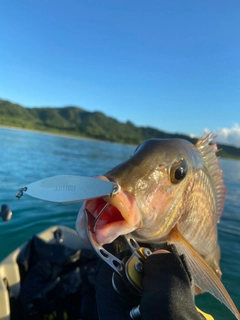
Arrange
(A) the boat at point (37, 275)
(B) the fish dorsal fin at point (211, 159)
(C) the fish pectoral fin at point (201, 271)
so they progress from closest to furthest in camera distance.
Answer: (C) the fish pectoral fin at point (201, 271), (B) the fish dorsal fin at point (211, 159), (A) the boat at point (37, 275)

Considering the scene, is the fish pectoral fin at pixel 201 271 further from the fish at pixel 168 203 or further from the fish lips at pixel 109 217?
Result: the fish lips at pixel 109 217

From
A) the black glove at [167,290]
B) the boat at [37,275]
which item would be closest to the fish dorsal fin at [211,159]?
the black glove at [167,290]

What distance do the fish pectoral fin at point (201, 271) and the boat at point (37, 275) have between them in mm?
1614

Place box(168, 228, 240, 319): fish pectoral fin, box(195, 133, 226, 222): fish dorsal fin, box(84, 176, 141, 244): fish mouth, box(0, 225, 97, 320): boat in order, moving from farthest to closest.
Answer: box(0, 225, 97, 320): boat → box(195, 133, 226, 222): fish dorsal fin → box(168, 228, 240, 319): fish pectoral fin → box(84, 176, 141, 244): fish mouth

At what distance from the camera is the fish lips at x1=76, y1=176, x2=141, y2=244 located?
4.93 ft

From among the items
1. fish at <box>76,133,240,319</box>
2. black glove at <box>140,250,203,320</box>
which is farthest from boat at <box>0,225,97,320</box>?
black glove at <box>140,250,203,320</box>

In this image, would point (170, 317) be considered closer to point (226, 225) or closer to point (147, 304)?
point (147, 304)

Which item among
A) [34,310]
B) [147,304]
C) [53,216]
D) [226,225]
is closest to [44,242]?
[34,310]

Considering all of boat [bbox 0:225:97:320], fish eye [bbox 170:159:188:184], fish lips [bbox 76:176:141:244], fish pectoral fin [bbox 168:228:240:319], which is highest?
fish eye [bbox 170:159:188:184]

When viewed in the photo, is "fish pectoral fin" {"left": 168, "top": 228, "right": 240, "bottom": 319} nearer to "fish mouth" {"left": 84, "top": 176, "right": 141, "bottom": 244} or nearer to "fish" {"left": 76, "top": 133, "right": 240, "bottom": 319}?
"fish" {"left": 76, "top": 133, "right": 240, "bottom": 319}

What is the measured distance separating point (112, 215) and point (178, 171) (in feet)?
2.32

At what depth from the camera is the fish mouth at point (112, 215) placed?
4.93 ft

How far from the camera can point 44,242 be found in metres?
3.59

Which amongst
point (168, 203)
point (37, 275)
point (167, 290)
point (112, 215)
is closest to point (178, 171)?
point (168, 203)
